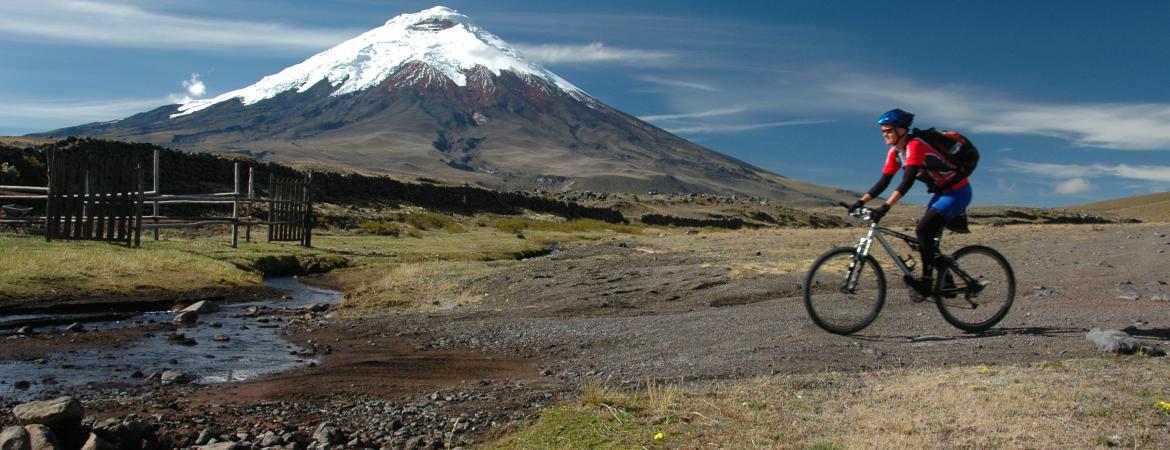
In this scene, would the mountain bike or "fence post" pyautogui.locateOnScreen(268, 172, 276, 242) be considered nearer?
the mountain bike

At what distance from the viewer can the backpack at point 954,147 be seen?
389 inches

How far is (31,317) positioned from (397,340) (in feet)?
23.0

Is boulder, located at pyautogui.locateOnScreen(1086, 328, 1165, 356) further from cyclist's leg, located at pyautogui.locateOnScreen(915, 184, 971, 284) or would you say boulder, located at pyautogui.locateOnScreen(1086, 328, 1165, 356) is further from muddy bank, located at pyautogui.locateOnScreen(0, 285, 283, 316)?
muddy bank, located at pyautogui.locateOnScreen(0, 285, 283, 316)

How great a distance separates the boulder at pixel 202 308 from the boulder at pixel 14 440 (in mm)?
10117

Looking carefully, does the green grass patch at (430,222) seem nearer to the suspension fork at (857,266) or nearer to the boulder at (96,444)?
the suspension fork at (857,266)

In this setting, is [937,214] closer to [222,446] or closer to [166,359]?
[222,446]

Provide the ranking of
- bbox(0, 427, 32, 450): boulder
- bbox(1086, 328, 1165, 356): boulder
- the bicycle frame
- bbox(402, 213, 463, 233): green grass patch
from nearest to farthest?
bbox(0, 427, 32, 450): boulder < bbox(1086, 328, 1165, 356): boulder < the bicycle frame < bbox(402, 213, 463, 233): green grass patch

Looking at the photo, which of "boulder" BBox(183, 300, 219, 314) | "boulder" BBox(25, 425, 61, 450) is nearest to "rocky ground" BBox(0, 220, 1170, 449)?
"boulder" BBox(25, 425, 61, 450)

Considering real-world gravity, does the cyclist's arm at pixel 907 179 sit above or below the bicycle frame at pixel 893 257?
above

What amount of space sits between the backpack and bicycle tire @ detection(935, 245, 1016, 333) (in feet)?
4.28

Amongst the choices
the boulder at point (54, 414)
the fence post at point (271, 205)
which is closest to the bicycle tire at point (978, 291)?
the boulder at point (54, 414)

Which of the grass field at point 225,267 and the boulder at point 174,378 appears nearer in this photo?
the boulder at point 174,378

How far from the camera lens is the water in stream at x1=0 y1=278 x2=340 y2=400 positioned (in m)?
10.7

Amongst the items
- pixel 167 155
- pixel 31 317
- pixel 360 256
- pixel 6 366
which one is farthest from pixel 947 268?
pixel 167 155
